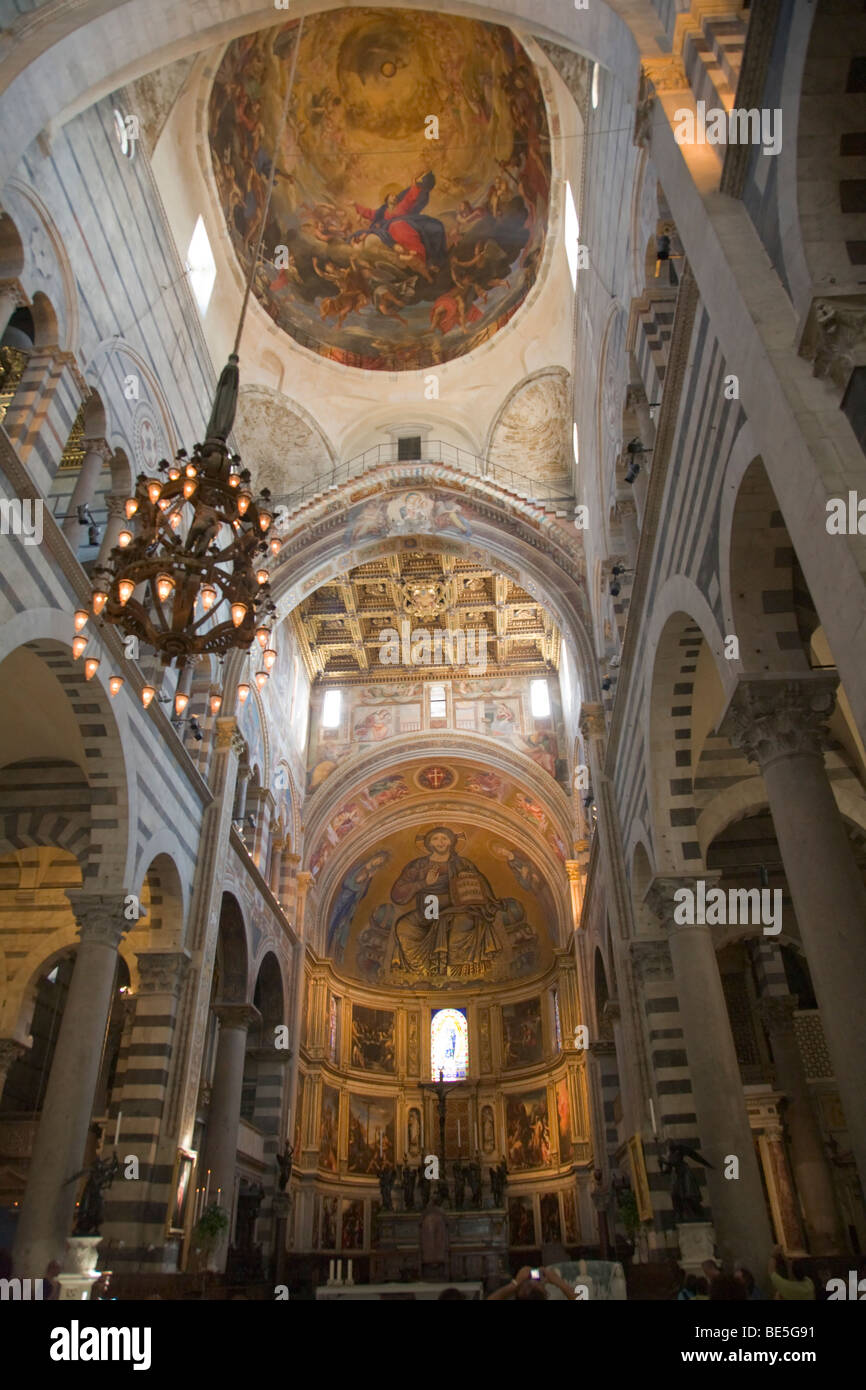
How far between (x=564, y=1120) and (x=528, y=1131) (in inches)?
69.7

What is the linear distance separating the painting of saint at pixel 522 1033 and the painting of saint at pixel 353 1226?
6083mm

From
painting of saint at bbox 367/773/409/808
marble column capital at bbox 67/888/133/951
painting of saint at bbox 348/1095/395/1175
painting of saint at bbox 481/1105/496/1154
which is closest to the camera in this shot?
marble column capital at bbox 67/888/133/951

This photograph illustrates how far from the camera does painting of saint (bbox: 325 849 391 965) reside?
89.5 feet

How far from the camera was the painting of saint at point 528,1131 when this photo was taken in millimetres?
25828

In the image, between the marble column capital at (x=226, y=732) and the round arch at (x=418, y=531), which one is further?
the round arch at (x=418, y=531)

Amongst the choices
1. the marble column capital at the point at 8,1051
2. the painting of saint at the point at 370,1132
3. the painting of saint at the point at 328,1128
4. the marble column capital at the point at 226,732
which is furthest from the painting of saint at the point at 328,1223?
the marble column capital at the point at 226,732

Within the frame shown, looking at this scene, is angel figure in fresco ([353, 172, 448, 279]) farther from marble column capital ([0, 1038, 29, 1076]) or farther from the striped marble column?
marble column capital ([0, 1038, 29, 1076])

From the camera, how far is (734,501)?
708cm

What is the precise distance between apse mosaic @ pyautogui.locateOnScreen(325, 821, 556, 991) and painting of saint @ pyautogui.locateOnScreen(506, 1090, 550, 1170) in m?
3.68

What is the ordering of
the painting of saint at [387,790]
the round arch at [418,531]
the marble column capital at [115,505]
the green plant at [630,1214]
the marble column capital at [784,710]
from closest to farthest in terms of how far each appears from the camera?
1. the marble column capital at [784,710]
2. the green plant at [630,1214]
3. the marble column capital at [115,505]
4. the round arch at [418,531]
5. the painting of saint at [387,790]

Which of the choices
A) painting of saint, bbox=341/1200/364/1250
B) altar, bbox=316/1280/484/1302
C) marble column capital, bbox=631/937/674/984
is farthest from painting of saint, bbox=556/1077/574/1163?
altar, bbox=316/1280/484/1302

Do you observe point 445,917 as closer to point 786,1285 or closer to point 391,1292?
point 391,1292

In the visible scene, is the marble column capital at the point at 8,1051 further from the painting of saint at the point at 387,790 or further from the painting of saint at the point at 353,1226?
the painting of saint at the point at 353,1226
